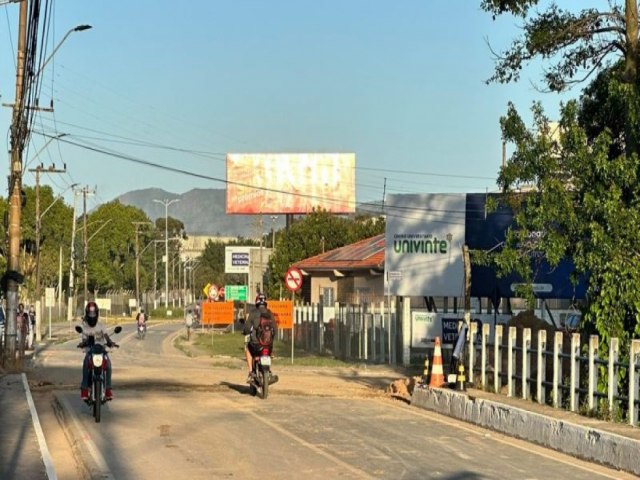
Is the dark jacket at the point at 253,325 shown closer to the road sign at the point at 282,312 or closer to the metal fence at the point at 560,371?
the metal fence at the point at 560,371

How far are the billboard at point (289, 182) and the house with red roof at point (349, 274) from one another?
17.9 meters

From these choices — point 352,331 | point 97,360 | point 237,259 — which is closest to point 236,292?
point 237,259

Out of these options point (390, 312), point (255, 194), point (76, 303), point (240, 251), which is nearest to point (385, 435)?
point (390, 312)

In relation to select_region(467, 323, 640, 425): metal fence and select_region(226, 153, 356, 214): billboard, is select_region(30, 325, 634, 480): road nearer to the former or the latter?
select_region(467, 323, 640, 425): metal fence

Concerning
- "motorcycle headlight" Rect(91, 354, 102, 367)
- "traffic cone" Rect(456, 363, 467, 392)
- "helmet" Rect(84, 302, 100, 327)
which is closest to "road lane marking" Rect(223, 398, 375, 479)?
"motorcycle headlight" Rect(91, 354, 102, 367)

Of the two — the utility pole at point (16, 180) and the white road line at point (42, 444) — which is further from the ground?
the utility pole at point (16, 180)

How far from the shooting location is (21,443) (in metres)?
13.9

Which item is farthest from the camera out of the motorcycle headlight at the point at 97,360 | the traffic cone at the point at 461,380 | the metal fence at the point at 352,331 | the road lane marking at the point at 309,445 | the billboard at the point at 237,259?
the billboard at the point at 237,259

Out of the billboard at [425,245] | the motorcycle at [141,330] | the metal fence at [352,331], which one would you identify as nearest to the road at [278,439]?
the metal fence at [352,331]

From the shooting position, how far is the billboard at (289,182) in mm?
78250

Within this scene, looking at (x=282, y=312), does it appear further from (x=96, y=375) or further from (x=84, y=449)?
(x=84, y=449)

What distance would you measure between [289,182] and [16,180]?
48.7 metres

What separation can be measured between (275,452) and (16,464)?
117 inches

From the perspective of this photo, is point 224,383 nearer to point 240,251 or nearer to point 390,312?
point 390,312
